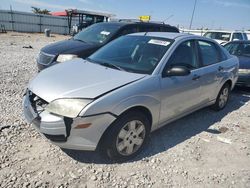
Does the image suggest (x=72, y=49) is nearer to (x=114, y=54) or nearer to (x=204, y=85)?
(x=114, y=54)

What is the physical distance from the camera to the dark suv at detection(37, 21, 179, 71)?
5.87 m

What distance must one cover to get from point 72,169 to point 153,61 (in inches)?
70.9

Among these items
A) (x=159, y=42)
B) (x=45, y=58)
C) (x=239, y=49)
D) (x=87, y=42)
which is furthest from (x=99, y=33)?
(x=239, y=49)

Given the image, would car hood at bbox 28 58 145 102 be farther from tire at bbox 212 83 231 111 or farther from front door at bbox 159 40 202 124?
tire at bbox 212 83 231 111

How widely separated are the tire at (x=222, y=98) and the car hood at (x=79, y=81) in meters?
2.55

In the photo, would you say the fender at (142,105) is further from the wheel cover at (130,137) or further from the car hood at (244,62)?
the car hood at (244,62)

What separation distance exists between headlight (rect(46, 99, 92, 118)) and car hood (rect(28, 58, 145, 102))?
62mm

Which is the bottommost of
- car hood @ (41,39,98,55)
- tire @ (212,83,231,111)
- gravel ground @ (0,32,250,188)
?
gravel ground @ (0,32,250,188)

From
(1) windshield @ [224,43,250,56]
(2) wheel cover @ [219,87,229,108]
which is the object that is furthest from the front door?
(1) windshield @ [224,43,250,56]

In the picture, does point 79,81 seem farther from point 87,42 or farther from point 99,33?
point 99,33

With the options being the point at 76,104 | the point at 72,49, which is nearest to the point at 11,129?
the point at 76,104

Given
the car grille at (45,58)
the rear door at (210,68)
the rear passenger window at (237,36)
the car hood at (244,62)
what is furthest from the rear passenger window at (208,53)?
the rear passenger window at (237,36)

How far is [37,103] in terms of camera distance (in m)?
3.02

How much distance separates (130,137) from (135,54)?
130cm
